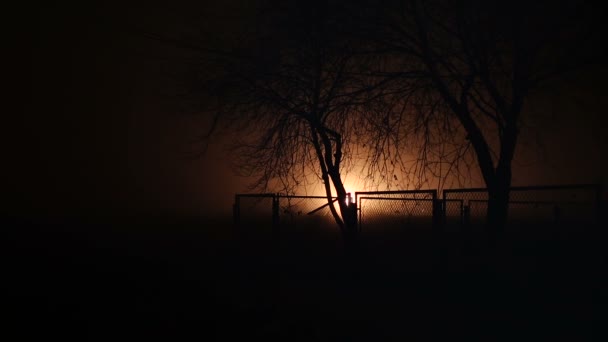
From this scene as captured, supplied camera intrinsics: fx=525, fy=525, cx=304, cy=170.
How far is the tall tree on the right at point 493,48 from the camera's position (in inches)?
296

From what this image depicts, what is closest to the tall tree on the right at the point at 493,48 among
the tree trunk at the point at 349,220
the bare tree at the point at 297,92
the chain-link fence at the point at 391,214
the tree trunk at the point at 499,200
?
the tree trunk at the point at 499,200

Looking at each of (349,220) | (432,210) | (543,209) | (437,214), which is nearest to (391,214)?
(349,220)

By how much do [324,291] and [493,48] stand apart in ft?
14.0

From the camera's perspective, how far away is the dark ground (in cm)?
550

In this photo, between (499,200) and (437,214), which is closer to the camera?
(437,214)

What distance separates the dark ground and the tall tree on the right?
1205mm

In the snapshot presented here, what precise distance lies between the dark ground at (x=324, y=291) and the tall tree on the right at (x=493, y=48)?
1205 mm

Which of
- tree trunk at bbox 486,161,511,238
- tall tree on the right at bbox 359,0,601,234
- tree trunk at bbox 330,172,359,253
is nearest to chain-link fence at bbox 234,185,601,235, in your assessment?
tree trunk at bbox 486,161,511,238

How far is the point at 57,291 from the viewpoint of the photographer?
7285mm

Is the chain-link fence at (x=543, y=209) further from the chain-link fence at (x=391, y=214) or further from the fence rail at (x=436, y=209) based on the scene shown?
the chain-link fence at (x=391, y=214)

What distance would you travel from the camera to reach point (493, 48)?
300 inches

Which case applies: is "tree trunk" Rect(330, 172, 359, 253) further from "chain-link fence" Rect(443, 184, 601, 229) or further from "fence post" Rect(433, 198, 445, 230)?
"fence post" Rect(433, 198, 445, 230)

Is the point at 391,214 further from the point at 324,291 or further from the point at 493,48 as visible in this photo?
the point at 493,48

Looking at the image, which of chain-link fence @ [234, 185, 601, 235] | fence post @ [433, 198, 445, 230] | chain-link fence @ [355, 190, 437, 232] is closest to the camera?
fence post @ [433, 198, 445, 230]
